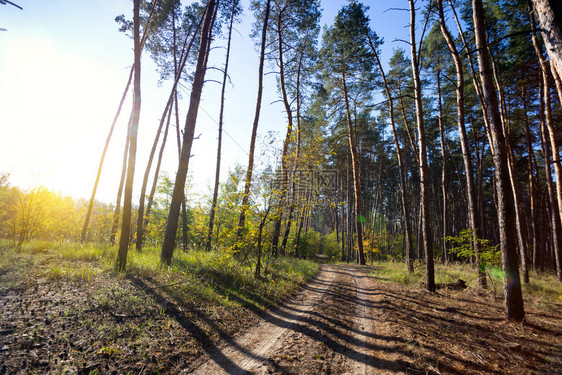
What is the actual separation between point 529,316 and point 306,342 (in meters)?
5.34

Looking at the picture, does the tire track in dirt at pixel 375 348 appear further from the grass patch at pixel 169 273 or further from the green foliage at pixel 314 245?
the green foliage at pixel 314 245

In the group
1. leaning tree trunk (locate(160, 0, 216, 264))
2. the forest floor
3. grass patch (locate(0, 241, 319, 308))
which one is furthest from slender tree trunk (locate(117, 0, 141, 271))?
leaning tree trunk (locate(160, 0, 216, 264))

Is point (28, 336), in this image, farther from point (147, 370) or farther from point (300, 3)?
Answer: point (300, 3)

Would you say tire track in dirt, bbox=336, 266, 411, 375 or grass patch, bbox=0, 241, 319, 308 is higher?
grass patch, bbox=0, 241, 319, 308

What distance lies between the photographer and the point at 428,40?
483 inches

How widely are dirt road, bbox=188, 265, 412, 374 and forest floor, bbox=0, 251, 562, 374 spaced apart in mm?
17

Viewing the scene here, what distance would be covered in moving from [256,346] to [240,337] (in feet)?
1.29

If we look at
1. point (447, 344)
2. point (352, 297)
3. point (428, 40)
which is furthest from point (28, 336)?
point (428, 40)

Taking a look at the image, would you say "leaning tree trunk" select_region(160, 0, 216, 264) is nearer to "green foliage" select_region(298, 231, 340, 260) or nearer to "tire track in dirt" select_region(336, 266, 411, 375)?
"tire track in dirt" select_region(336, 266, 411, 375)

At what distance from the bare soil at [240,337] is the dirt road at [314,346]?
1 cm

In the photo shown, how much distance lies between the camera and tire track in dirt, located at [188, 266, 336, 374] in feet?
8.75

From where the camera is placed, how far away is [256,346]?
10.7ft

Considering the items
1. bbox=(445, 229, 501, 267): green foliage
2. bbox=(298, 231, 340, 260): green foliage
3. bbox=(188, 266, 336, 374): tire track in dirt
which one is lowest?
bbox=(298, 231, 340, 260): green foliage

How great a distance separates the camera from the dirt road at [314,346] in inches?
107
